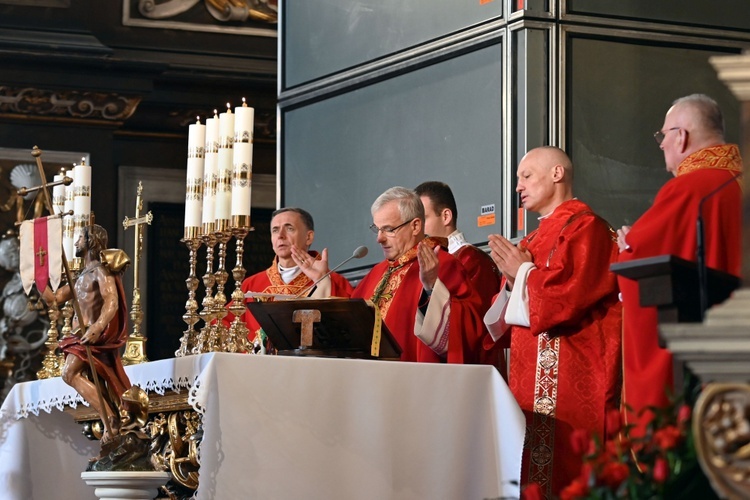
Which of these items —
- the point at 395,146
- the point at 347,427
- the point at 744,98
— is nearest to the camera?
the point at 744,98

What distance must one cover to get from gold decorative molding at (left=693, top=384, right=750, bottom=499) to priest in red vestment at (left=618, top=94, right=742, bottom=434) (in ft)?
5.89

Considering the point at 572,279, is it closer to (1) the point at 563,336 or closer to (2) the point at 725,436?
(1) the point at 563,336

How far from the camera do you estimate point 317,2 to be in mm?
8469

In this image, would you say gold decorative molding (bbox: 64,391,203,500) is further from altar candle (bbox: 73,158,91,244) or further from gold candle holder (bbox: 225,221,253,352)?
altar candle (bbox: 73,158,91,244)

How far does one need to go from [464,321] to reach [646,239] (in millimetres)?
1090

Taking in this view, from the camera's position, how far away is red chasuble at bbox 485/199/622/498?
512cm

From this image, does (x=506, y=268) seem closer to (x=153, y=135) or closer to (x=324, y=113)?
(x=324, y=113)

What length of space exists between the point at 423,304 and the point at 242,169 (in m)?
1.16

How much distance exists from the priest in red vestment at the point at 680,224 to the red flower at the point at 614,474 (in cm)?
156

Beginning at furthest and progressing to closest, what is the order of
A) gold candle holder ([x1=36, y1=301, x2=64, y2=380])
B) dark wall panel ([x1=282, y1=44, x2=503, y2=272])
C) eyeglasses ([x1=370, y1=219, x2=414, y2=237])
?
1. dark wall panel ([x1=282, y1=44, x2=503, y2=272])
2. gold candle holder ([x1=36, y1=301, x2=64, y2=380])
3. eyeglasses ([x1=370, y1=219, x2=414, y2=237])

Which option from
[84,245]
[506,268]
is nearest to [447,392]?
[506,268]

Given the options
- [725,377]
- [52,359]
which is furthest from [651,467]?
[52,359]

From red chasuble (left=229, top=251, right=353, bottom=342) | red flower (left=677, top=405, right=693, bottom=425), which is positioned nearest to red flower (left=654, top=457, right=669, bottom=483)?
red flower (left=677, top=405, right=693, bottom=425)

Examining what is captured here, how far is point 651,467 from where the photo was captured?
2.98 meters
